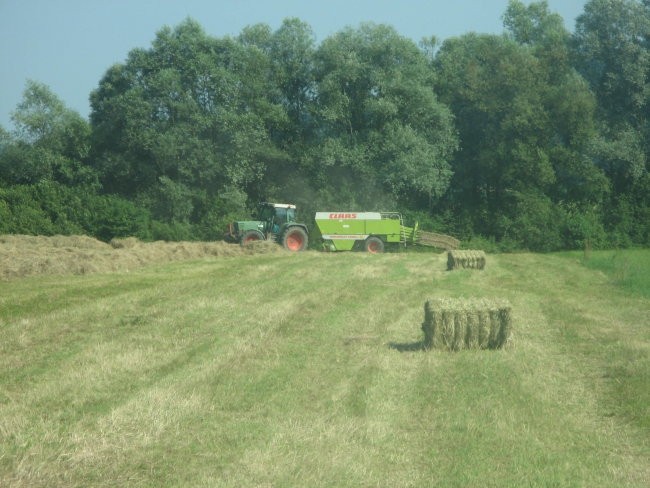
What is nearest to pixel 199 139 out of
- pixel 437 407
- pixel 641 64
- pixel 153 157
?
pixel 153 157

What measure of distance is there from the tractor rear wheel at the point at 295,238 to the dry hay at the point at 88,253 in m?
0.90

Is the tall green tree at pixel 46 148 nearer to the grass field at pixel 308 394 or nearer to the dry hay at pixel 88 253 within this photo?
the dry hay at pixel 88 253

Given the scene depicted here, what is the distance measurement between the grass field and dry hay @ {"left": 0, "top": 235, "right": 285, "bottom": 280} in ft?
13.7

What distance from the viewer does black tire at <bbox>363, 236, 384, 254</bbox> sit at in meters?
34.7

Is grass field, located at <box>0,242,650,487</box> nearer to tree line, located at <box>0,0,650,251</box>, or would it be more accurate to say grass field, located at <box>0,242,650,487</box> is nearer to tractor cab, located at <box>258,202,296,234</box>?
tractor cab, located at <box>258,202,296,234</box>

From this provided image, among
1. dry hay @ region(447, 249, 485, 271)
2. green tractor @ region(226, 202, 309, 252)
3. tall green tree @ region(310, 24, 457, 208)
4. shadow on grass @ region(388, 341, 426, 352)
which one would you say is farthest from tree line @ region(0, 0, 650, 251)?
shadow on grass @ region(388, 341, 426, 352)

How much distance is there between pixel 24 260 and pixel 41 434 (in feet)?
52.7

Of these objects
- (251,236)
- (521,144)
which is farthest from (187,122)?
(521,144)

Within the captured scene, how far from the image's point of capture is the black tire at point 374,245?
3466 centimetres

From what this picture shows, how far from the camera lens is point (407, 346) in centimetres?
1261

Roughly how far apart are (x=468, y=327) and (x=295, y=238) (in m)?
22.0

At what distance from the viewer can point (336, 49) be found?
42.5m

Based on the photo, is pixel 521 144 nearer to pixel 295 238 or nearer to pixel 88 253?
pixel 295 238

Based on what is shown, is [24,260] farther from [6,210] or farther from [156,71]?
[156,71]
